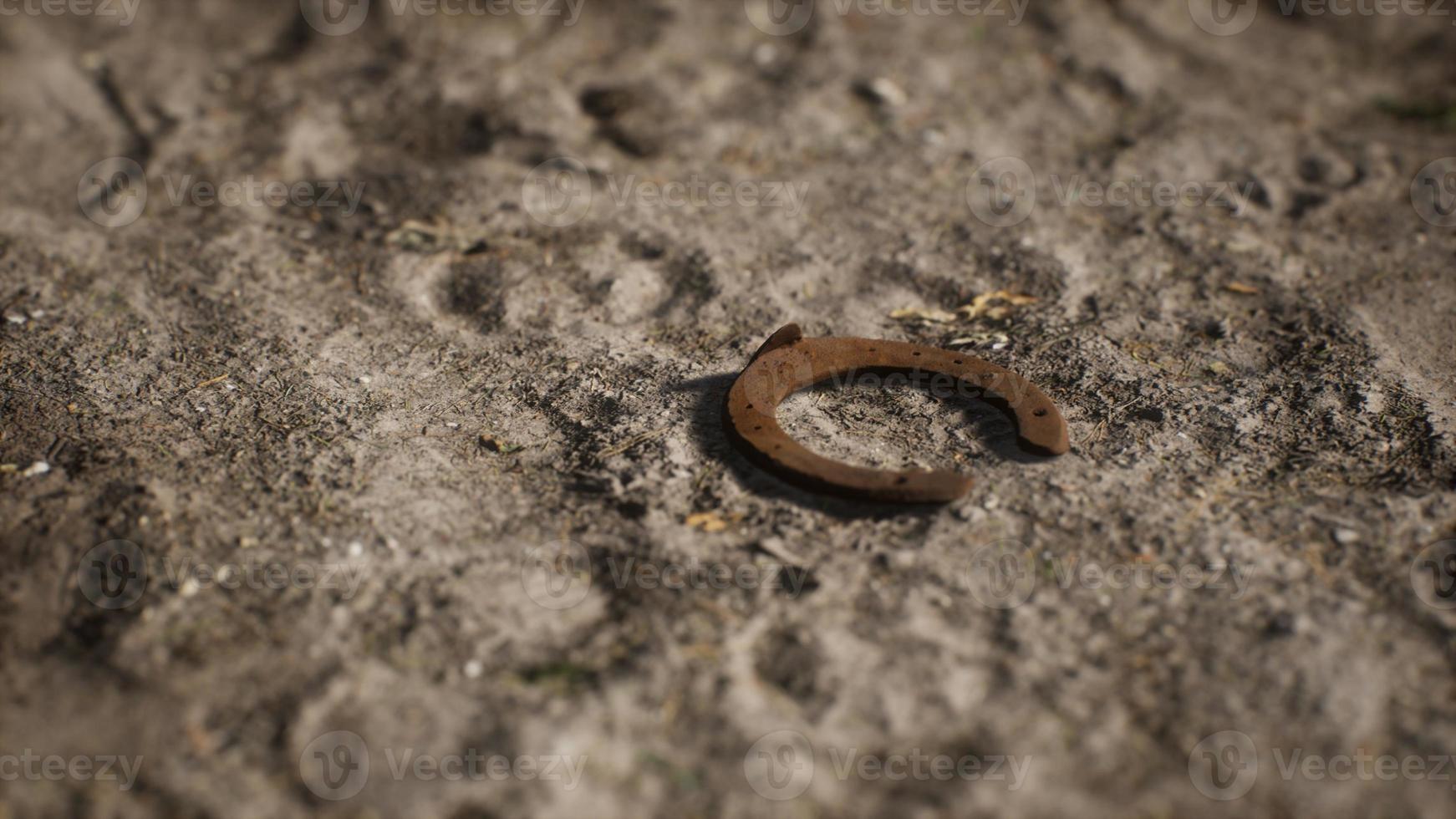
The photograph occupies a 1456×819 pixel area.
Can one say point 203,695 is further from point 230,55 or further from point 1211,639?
point 230,55

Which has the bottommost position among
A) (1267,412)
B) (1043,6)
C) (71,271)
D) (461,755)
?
(71,271)

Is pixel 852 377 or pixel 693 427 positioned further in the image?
pixel 852 377

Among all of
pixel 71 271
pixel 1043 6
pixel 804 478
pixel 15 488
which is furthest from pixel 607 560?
pixel 1043 6

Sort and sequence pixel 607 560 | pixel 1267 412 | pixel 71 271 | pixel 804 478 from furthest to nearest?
pixel 71 271 → pixel 1267 412 → pixel 804 478 → pixel 607 560

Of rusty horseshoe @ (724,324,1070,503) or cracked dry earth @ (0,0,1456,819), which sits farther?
rusty horseshoe @ (724,324,1070,503)

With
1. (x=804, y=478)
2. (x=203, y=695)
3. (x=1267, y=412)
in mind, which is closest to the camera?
(x=203, y=695)
